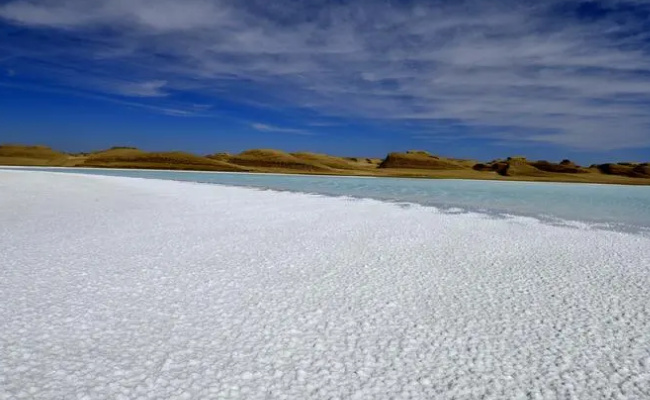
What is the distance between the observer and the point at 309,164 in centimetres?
8619

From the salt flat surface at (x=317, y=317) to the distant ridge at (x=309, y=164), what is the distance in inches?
2573

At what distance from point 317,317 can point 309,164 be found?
81.5 m

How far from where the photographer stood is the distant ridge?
7644cm

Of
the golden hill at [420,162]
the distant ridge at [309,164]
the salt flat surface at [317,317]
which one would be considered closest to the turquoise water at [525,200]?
the salt flat surface at [317,317]

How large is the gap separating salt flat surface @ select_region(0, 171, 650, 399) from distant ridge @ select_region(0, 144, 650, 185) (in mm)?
65365

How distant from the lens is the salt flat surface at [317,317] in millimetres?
3693

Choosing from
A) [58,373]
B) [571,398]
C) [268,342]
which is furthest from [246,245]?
[571,398]

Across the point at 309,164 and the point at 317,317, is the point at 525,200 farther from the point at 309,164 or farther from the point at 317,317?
the point at 309,164

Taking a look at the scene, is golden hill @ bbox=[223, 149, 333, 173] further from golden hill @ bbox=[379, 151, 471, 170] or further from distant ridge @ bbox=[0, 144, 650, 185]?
golden hill @ bbox=[379, 151, 471, 170]

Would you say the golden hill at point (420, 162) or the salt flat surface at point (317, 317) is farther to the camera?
the golden hill at point (420, 162)

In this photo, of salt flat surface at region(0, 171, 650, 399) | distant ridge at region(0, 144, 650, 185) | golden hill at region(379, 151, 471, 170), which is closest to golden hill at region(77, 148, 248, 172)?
distant ridge at region(0, 144, 650, 185)

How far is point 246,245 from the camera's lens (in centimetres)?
898

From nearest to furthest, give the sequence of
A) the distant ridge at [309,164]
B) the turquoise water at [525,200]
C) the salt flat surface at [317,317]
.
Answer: the salt flat surface at [317,317] → the turquoise water at [525,200] → the distant ridge at [309,164]

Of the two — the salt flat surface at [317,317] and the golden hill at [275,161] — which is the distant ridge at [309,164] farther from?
the salt flat surface at [317,317]
